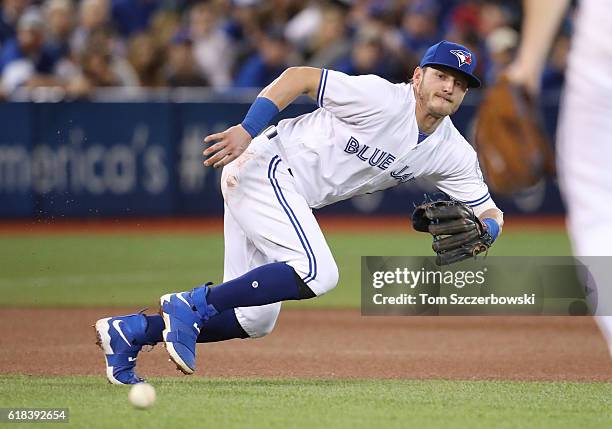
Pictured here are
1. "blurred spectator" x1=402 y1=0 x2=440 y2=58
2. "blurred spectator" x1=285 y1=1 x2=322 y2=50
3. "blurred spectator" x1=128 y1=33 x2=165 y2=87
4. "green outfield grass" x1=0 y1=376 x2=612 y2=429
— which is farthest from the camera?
"blurred spectator" x1=285 y1=1 x2=322 y2=50

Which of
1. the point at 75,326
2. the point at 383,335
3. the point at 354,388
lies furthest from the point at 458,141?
the point at 75,326

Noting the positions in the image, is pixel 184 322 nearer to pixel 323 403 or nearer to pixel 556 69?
pixel 323 403

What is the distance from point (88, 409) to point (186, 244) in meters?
9.01

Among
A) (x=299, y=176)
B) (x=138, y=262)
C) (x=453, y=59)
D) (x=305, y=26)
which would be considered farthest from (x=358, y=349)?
(x=305, y=26)

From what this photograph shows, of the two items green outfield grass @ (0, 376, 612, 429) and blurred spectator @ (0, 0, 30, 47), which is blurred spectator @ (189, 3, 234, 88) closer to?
blurred spectator @ (0, 0, 30, 47)

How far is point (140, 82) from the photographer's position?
52.6 feet

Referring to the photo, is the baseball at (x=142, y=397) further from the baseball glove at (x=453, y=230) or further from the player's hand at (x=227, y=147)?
the baseball glove at (x=453, y=230)

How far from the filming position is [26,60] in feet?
50.2

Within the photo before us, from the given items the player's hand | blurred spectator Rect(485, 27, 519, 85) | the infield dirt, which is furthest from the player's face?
blurred spectator Rect(485, 27, 519, 85)

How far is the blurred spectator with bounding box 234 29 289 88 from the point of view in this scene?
15797 mm

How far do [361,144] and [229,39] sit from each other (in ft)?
35.9

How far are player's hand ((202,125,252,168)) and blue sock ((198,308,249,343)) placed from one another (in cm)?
101

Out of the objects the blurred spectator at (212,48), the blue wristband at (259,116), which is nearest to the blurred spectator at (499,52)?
the blurred spectator at (212,48)

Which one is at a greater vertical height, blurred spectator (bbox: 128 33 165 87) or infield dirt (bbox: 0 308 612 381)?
blurred spectator (bbox: 128 33 165 87)
